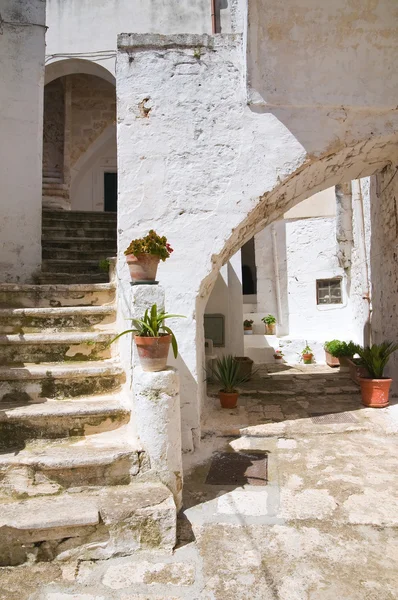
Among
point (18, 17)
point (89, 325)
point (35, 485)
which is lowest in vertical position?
point (35, 485)

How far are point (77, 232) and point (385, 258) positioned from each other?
4311 millimetres

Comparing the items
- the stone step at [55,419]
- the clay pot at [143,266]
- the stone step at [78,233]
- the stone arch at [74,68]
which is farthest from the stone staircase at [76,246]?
the stone arch at [74,68]

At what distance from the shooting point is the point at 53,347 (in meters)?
3.82

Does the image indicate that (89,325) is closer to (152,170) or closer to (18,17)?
(152,170)

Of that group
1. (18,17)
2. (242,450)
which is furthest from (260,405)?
(18,17)

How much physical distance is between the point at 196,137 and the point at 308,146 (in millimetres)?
1031

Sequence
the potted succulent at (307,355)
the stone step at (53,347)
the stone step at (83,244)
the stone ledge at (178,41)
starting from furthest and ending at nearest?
the potted succulent at (307,355), the stone step at (83,244), the stone ledge at (178,41), the stone step at (53,347)

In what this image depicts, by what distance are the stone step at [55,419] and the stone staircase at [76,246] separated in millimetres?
2345

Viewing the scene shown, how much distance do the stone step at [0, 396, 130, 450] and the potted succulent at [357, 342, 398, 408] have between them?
307 centimetres

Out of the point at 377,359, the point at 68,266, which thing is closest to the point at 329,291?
the point at 377,359

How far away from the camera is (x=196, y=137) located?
13.7 feet

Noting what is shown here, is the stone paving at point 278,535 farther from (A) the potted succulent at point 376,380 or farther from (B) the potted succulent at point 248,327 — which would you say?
(B) the potted succulent at point 248,327

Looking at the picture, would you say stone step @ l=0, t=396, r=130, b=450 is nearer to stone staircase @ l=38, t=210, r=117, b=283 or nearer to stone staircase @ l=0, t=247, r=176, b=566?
stone staircase @ l=0, t=247, r=176, b=566

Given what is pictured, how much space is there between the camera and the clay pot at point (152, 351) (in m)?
2.87
